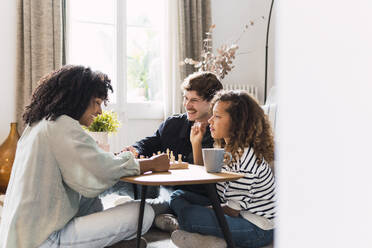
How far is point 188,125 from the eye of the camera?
195 cm

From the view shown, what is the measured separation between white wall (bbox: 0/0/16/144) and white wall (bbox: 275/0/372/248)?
3480mm

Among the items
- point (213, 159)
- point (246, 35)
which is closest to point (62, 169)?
point (213, 159)

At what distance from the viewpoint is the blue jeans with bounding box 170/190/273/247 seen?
139cm

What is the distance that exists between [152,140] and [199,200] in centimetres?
54

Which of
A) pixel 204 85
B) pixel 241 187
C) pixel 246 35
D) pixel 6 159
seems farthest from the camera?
pixel 246 35

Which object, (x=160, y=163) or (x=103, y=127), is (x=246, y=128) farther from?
(x=103, y=127)

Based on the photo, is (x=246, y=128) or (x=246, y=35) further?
(x=246, y=35)

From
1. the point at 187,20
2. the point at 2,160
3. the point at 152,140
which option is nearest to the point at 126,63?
the point at 187,20

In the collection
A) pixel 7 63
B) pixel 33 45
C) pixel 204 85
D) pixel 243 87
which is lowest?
pixel 204 85

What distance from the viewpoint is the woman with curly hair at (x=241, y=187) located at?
4.44 ft

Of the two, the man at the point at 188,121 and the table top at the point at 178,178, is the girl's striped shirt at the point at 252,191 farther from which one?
the man at the point at 188,121

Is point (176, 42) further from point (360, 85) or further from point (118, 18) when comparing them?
point (360, 85)

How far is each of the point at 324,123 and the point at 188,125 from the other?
181 cm

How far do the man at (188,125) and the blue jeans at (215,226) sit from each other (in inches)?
10.0
